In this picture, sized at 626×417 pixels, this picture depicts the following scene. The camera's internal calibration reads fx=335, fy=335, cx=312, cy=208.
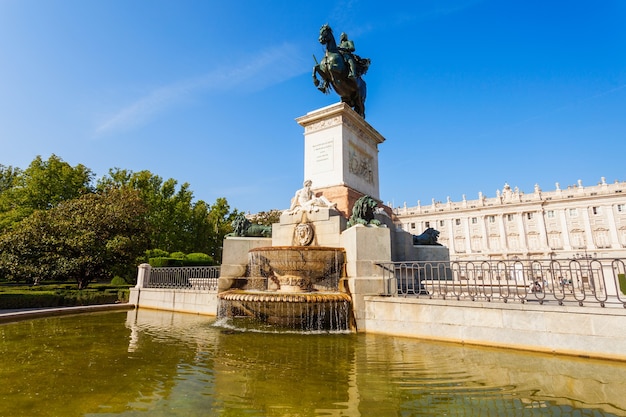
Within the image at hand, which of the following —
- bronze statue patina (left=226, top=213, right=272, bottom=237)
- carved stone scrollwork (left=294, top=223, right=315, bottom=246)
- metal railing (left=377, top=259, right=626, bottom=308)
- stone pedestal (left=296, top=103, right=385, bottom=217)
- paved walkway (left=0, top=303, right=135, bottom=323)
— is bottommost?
paved walkway (left=0, top=303, right=135, bottom=323)

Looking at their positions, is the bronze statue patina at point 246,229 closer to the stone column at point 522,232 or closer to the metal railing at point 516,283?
the metal railing at point 516,283

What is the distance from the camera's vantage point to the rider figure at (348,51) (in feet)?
Answer: 50.6

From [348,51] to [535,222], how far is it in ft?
281

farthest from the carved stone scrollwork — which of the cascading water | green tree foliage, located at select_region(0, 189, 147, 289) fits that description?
green tree foliage, located at select_region(0, 189, 147, 289)

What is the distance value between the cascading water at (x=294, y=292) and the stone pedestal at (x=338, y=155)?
288 centimetres

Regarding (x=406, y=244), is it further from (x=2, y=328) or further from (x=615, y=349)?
(x=2, y=328)

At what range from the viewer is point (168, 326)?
1016 centimetres

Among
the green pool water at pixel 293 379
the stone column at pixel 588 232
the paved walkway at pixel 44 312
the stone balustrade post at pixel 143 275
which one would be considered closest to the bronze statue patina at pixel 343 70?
the green pool water at pixel 293 379

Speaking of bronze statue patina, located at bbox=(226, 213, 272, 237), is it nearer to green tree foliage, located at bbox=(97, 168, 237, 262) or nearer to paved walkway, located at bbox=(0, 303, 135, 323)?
paved walkway, located at bbox=(0, 303, 135, 323)

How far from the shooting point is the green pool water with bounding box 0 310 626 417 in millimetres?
3830

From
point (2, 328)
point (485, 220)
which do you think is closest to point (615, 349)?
point (2, 328)

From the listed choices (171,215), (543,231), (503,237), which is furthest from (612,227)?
(171,215)

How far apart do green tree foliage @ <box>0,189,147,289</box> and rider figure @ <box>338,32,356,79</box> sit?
2008cm

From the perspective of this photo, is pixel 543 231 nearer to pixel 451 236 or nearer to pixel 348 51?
pixel 451 236
